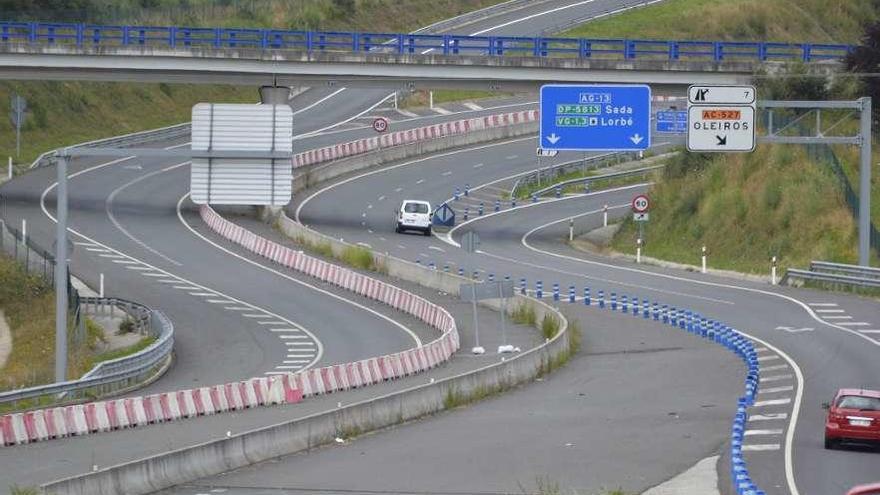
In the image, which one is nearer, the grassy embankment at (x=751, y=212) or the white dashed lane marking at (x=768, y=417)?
the white dashed lane marking at (x=768, y=417)

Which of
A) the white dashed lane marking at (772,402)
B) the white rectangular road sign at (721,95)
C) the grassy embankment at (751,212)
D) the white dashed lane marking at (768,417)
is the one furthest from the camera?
the grassy embankment at (751,212)

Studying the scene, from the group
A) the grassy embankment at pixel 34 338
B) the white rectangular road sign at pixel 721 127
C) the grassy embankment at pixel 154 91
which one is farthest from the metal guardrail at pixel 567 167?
the white rectangular road sign at pixel 721 127

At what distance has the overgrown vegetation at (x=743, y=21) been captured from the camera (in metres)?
114

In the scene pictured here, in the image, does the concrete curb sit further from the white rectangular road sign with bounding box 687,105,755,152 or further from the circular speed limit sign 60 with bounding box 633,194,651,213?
the circular speed limit sign 60 with bounding box 633,194,651,213

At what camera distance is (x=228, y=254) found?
6781 centimetres

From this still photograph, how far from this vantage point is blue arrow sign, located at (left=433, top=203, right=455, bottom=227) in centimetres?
7331

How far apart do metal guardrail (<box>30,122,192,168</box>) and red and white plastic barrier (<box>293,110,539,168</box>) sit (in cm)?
908

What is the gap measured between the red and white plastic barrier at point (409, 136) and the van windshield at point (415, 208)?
477 inches

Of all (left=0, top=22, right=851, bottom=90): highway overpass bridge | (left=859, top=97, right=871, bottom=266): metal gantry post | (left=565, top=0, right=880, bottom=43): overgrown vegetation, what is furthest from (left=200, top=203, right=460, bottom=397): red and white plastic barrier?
(left=565, top=0, right=880, bottom=43): overgrown vegetation

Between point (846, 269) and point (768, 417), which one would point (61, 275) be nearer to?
point (768, 417)

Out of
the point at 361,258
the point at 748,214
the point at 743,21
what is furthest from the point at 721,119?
the point at 743,21

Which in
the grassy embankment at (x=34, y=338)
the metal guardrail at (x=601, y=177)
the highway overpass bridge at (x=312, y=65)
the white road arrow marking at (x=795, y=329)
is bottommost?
the grassy embankment at (x=34, y=338)

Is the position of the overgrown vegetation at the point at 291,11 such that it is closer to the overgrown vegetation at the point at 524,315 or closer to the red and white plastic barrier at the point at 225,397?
the overgrown vegetation at the point at 524,315

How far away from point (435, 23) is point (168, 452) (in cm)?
9610
